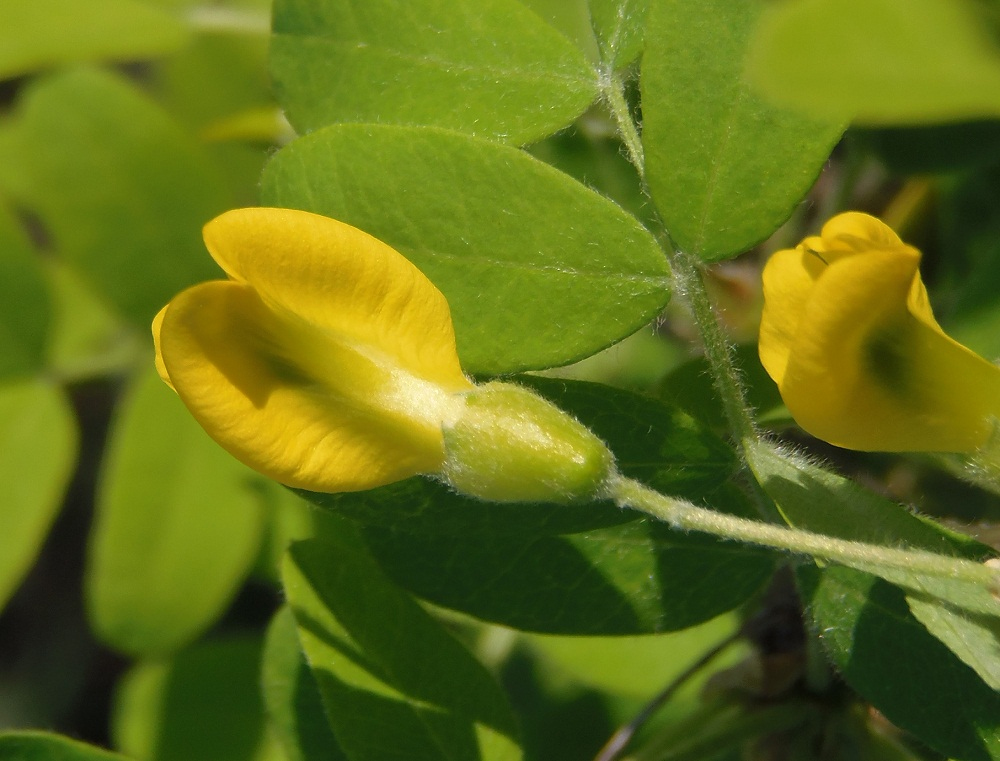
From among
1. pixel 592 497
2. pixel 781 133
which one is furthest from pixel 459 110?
pixel 592 497

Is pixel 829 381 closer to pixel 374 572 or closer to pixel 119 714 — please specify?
pixel 374 572

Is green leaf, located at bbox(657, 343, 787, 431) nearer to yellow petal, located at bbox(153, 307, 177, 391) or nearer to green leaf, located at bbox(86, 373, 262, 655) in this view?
yellow petal, located at bbox(153, 307, 177, 391)

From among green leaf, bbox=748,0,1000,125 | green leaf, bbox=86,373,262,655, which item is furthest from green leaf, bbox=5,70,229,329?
green leaf, bbox=748,0,1000,125

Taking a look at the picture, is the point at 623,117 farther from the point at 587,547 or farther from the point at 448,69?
the point at 587,547

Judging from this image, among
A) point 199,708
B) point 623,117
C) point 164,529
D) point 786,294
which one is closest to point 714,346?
point 786,294

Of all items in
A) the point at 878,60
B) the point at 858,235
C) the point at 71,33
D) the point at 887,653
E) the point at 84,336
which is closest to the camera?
the point at 878,60

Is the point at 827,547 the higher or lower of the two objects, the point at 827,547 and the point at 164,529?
the higher
